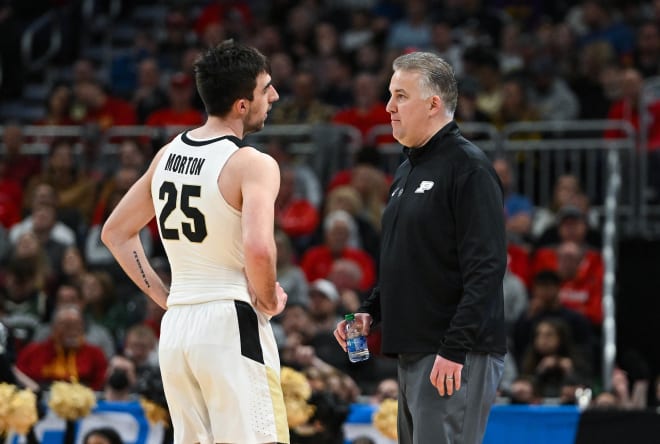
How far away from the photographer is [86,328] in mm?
12141

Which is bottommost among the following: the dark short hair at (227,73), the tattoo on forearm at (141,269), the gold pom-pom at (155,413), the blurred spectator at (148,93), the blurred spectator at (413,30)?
the gold pom-pom at (155,413)

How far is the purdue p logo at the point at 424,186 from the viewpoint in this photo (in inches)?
223

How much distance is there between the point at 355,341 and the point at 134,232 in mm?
1114

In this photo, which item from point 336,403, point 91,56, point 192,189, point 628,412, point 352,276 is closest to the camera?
point 192,189

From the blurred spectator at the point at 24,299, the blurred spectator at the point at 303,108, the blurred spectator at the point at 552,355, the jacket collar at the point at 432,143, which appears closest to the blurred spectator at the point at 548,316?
the blurred spectator at the point at 552,355

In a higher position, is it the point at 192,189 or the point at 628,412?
the point at 192,189

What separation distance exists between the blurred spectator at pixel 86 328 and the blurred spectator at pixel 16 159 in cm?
297

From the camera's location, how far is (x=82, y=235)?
14.0 metres

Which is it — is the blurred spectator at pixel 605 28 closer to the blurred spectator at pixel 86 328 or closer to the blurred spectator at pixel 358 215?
the blurred spectator at pixel 358 215

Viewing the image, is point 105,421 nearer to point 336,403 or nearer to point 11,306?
point 336,403

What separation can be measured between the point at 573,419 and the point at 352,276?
4704 millimetres

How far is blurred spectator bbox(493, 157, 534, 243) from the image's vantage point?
1280 centimetres

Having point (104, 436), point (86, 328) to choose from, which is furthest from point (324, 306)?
point (104, 436)

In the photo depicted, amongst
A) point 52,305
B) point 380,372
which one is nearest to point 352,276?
point 380,372
